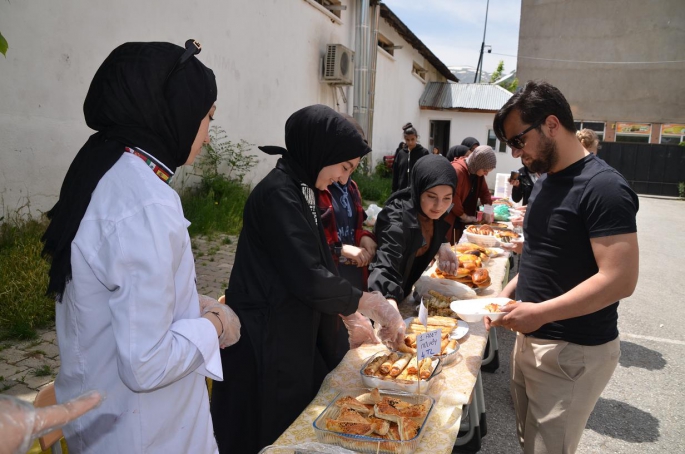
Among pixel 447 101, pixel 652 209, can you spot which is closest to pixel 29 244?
pixel 652 209

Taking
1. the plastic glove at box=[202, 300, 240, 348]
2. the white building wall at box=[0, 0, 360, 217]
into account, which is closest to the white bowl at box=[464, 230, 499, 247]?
the plastic glove at box=[202, 300, 240, 348]

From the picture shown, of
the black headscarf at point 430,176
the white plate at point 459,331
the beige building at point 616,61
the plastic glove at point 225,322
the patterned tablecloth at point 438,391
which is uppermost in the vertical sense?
the beige building at point 616,61

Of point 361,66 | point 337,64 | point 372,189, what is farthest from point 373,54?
point 372,189

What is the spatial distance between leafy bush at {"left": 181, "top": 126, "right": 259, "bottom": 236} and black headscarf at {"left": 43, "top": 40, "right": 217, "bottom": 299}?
5.27 metres

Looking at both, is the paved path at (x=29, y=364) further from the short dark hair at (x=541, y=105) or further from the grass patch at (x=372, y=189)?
the grass patch at (x=372, y=189)

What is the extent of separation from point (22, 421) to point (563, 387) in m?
1.90

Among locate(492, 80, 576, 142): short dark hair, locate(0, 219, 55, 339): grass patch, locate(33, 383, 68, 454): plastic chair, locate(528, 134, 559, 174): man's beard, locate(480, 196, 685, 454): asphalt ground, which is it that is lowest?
locate(480, 196, 685, 454): asphalt ground

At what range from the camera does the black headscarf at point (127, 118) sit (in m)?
1.15

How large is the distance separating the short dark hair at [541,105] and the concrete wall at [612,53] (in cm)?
2408

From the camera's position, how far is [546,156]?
79.2 inches

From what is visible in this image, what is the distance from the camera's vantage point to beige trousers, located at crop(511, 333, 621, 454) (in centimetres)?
197

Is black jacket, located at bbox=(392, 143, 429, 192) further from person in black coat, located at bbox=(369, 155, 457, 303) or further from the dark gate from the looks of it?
the dark gate

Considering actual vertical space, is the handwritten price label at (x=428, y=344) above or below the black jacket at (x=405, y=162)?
below

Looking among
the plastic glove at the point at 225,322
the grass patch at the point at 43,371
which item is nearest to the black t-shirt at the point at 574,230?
the plastic glove at the point at 225,322
